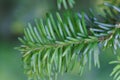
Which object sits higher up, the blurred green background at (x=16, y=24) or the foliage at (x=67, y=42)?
the blurred green background at (x=16, y=24)

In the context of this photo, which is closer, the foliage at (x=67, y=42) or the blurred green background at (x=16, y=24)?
the foliage at (x=67, y=42)

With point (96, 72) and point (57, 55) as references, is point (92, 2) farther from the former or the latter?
point (57, 55)

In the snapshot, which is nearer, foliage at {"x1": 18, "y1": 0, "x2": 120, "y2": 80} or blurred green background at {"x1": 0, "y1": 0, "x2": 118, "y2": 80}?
foliage at {"x1": 18, "y1": 0, "x2": 120, "y2": 80}

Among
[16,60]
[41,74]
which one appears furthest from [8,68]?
[41,74]

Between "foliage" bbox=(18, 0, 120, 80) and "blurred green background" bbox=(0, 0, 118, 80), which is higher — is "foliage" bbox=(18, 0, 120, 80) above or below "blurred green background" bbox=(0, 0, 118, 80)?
below
